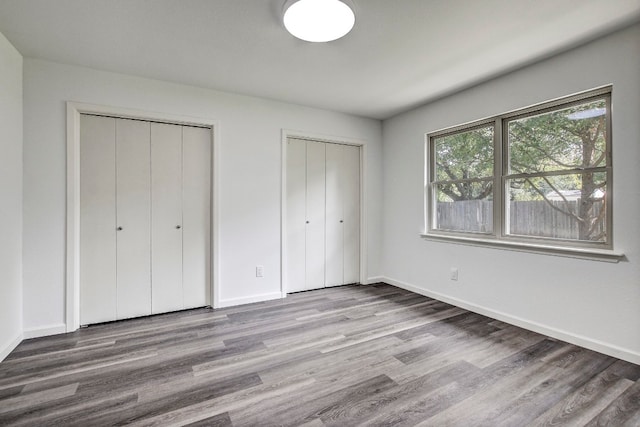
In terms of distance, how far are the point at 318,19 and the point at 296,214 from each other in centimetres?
231

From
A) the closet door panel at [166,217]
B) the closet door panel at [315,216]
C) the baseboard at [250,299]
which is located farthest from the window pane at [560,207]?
the closet door panel at [166,217]

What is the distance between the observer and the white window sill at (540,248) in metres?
2.21

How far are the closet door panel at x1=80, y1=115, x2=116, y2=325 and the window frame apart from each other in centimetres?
347

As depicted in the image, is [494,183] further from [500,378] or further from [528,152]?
[500,378]

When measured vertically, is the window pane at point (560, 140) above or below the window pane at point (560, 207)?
above

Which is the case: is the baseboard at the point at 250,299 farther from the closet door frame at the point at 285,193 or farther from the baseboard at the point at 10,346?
the baseboard at the point at 10,346

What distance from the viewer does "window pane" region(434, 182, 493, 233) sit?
315cm

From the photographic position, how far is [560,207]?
2576 millimetres

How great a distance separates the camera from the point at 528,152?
110 inches

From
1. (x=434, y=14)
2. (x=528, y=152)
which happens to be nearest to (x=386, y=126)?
(x=528, y=152)

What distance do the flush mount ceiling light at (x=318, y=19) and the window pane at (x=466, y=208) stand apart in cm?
220

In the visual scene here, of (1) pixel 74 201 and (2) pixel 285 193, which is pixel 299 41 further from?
(1) pixel 74 201

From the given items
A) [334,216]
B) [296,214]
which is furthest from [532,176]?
[296,214]

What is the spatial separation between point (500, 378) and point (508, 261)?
127 cm
